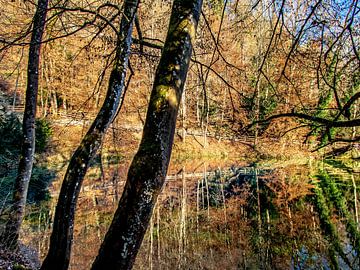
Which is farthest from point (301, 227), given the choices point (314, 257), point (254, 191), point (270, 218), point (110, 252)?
point (110, 252)

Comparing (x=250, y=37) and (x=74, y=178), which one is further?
(x=250, y=37)

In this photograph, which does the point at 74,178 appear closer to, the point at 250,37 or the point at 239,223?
the point at 250,37

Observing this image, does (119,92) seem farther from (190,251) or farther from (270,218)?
(270,218)

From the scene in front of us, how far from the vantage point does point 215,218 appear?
955 centimetres

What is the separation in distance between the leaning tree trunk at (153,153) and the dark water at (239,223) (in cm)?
516

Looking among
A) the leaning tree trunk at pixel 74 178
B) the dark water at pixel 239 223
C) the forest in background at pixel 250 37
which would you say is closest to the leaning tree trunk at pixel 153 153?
the forest in background at pixel 250 37

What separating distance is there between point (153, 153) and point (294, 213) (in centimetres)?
899

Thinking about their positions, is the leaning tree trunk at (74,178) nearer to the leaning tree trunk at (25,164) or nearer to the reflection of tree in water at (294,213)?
the leaning tree trunk at (25,164)

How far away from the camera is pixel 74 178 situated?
9.91 ft

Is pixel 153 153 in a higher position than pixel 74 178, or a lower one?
higher

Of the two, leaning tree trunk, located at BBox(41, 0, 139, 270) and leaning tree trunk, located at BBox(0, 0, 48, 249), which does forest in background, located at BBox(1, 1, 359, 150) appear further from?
leaning tree trunk, located at BBox(41, 0, 139, 270)

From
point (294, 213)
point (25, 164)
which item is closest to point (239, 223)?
point (294, 213)

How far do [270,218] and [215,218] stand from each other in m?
1.74

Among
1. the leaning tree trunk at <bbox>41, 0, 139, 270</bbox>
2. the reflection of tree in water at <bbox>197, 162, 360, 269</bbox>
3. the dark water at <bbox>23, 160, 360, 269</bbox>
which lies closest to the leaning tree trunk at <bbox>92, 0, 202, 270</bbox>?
the leaning tree trunk at <bbox>41, 0, 139, 270</bbox>
